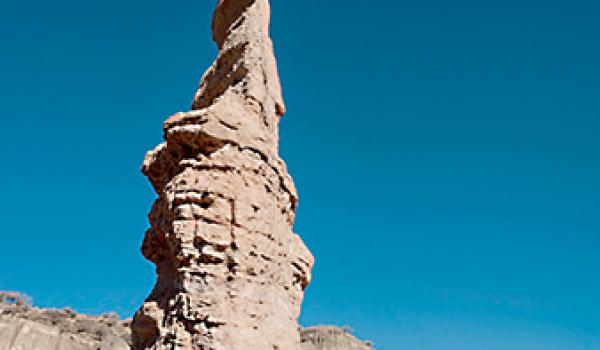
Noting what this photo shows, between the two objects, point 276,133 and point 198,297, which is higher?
point 276,133

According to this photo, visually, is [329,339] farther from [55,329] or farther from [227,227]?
[227,227]

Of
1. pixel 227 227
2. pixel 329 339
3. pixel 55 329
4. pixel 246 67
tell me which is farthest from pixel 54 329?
pixel 227 227

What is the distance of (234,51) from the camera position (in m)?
8.12

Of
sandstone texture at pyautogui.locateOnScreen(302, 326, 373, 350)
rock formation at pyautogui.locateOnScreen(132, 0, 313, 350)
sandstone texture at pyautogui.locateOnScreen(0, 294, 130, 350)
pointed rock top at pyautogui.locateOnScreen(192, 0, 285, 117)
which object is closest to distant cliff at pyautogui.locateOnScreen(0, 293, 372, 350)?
sandstone texture at pyautogui.locateOnScreen(0, 294, 130, 350)

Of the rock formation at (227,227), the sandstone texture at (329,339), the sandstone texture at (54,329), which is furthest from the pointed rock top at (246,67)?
the sandstone texture at (329,339)

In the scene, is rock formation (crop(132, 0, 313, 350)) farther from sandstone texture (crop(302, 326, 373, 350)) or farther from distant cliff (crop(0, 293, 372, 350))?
sandstone texture (crop(302, 326, 373, 350))

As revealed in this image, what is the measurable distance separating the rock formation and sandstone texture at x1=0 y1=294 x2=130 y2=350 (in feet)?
84.5

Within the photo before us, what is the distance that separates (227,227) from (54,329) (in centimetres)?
2988

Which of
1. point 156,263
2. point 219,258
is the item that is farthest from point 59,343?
point 219,258

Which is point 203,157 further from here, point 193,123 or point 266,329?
point 266,329

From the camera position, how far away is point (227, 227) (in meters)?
6.17

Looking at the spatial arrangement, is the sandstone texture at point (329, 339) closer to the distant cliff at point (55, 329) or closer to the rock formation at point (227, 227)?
the distant cliff at point (55, 329)

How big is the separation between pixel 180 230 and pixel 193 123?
4.55ft

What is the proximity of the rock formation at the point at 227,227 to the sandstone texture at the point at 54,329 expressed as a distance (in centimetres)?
2577
